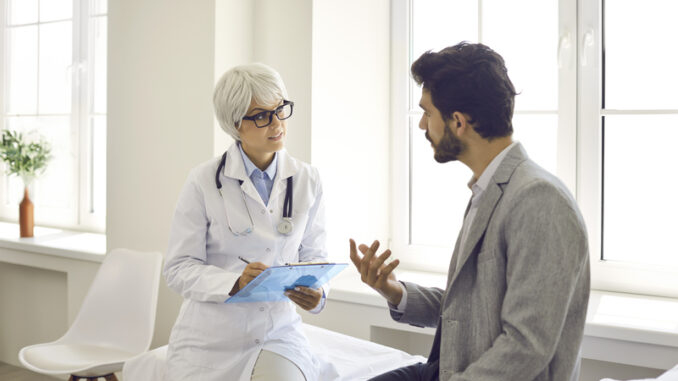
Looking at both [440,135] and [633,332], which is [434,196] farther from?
[440,135]

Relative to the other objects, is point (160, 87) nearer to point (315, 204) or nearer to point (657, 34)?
point (315, 204)

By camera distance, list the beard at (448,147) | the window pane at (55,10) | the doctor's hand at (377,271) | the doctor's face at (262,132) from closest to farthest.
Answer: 1. the beard at (448,147)
2. the doctor's hand at (377,271)
3. the doctor's face at (262,132)
4. the window pane at (55,10)

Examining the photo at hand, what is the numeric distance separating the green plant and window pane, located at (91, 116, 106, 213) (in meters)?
0.29

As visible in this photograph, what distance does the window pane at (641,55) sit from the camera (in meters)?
2.68

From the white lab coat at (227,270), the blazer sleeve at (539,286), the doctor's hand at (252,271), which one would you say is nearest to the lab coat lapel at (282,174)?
the white lab coat at (227,270)

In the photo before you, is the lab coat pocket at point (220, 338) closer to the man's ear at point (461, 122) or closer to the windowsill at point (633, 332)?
the man's ear at point (461, 122)

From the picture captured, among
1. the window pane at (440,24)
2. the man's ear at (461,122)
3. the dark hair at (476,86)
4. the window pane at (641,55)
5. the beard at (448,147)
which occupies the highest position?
the window pane at (440,24)

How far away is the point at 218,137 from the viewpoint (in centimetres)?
292

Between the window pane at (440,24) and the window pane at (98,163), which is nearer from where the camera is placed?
the window pane at (440,24)

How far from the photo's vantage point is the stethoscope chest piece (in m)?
2.11

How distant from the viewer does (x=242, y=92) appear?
2.08m

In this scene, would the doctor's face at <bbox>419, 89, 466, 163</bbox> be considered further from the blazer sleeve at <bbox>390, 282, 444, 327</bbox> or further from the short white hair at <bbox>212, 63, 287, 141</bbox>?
the short white hair at <bbox>212, 63, 287, 141</bbox>

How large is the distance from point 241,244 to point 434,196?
1.38 m

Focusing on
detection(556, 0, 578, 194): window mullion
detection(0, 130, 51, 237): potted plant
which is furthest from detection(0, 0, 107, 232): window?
detection(556, 0, 578, 194): window mullion
